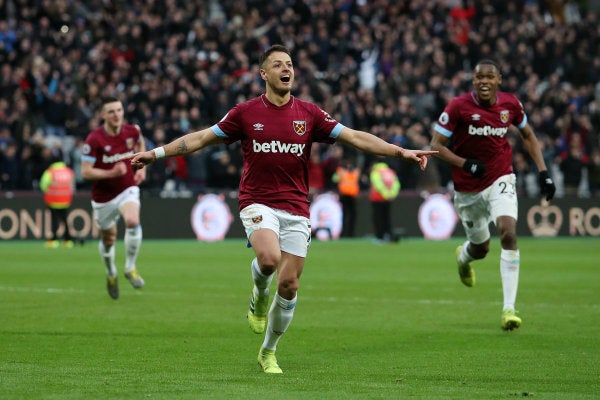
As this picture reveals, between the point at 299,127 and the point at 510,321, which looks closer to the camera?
the point at 299,127

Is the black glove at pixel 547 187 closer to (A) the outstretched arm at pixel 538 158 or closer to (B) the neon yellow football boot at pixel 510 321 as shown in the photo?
(A) the outstretched arm at pixel 538 158

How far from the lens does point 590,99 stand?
36438 mm

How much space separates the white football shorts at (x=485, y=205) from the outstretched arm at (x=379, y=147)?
3700 mm

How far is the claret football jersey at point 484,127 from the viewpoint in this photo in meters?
13.1

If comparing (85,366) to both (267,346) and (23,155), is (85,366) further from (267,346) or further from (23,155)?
(23,155)

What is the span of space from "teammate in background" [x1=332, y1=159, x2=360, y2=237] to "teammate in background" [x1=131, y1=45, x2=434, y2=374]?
20877 millimetres

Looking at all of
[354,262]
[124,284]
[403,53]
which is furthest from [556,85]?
[124,284]

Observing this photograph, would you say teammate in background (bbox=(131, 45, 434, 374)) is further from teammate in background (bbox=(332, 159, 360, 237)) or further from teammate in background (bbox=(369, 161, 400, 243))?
teammate in background (bbox=(332, 159, 360, 237))

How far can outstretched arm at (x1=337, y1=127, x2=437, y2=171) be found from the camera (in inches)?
349

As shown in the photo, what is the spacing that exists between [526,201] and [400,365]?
917 inches

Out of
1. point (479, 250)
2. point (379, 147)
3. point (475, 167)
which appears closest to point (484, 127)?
point (475, 167)

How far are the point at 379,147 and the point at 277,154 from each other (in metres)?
0.81

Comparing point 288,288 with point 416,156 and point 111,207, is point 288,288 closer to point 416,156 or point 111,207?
point 416,156

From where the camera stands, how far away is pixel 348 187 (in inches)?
1198
